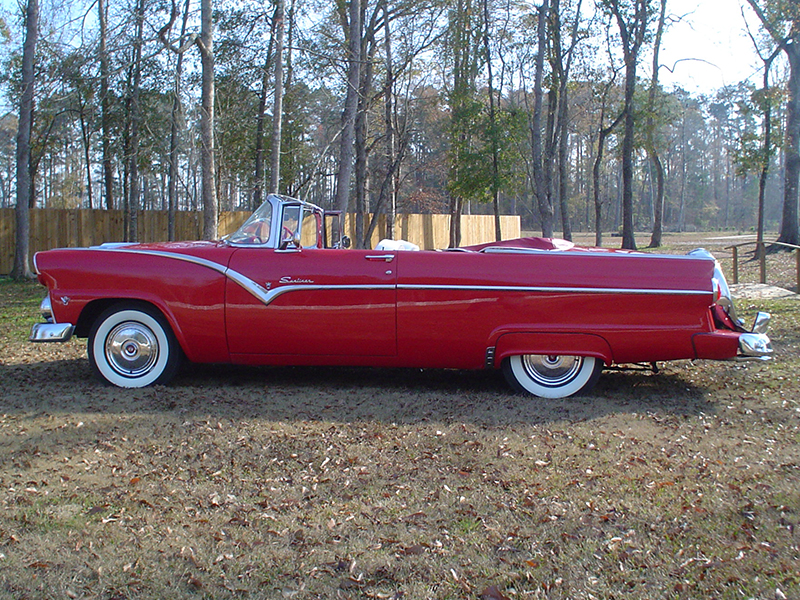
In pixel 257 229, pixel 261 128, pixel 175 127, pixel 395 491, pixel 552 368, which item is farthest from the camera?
pixel 261 128

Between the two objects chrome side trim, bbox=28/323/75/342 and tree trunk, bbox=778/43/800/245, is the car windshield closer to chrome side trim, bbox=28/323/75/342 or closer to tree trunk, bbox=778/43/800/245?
chrome side trim, bbox=28/323/75/342

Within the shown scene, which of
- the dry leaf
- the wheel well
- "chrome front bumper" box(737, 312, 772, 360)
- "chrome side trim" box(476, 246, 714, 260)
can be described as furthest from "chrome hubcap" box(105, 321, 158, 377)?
"chrome front bumper" box(737, 312, 772, 360)

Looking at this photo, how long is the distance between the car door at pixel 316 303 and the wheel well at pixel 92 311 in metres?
0.77

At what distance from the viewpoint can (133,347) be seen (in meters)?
5.48

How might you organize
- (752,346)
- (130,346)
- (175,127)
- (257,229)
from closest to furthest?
(752,346) < (130,346) < (257,229) < (175,127)

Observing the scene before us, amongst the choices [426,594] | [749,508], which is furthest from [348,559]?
[749,508]

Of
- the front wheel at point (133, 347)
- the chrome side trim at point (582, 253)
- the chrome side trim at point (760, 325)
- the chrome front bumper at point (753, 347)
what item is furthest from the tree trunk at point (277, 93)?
the chrome front bumper at point (753, 347)

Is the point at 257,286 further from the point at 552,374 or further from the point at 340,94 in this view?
the point at 340,94

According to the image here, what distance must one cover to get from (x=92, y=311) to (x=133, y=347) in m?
0.50

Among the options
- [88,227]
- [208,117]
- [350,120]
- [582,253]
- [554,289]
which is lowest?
[554,289]

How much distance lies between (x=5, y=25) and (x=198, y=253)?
2208 cm

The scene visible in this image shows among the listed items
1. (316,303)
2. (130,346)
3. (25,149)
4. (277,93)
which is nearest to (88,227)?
(25,149)

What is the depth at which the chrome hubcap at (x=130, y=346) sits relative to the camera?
546cm

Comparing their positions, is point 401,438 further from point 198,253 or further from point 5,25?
point 5,25
